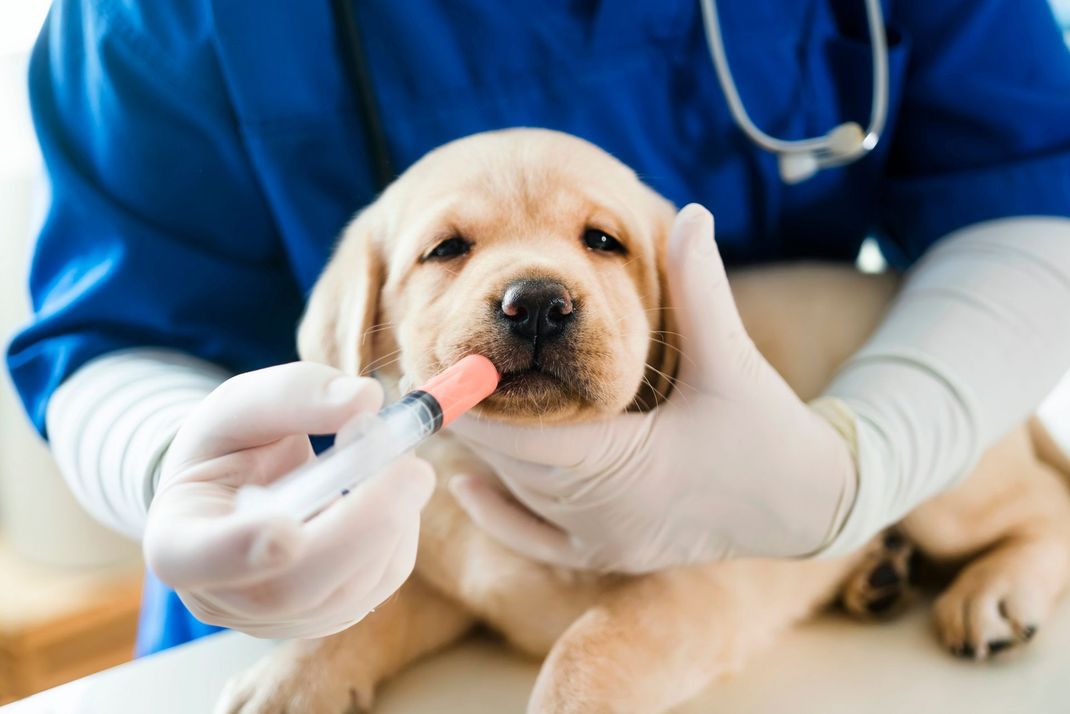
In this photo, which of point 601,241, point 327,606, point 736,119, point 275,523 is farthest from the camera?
point 736,119

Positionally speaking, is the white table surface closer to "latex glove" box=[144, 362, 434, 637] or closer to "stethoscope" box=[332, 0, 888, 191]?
"latex glove" box=[144, 362, 434, 637]

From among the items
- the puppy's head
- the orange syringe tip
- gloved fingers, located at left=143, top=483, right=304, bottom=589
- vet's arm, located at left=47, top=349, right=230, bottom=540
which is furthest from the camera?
vet's arm, located at left=47, top=349, right=230, bottom=540

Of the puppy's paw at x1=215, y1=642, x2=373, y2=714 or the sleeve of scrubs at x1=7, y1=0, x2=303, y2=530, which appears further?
the sleeve of scrubs at x1=7, y1=0, x2=303, y2=530

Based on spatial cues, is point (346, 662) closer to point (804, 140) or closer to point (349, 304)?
point (349, 304)

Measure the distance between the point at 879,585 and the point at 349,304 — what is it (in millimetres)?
638

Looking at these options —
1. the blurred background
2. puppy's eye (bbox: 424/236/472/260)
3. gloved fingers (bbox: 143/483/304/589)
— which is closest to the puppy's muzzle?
puppy's eye (bbox: 424/236/472/260)

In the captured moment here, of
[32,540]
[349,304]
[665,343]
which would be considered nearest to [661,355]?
[665,343]

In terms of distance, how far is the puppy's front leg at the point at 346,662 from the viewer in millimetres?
698

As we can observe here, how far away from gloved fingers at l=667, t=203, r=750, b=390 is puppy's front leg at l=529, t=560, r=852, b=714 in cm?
24

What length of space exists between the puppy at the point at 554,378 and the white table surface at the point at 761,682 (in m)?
0.02

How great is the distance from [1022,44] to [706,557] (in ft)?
2.53

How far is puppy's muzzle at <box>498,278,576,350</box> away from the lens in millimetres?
554

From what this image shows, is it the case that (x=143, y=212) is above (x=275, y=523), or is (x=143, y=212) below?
below

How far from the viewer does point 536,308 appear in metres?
0.55
